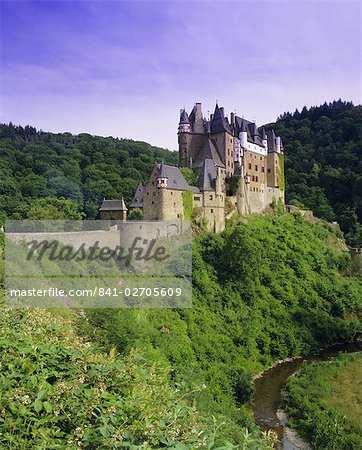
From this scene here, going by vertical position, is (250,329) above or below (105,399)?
below

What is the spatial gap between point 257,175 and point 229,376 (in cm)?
2460

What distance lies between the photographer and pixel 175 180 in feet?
102

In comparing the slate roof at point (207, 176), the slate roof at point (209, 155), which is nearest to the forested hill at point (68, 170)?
the slate roof at point (209, 155)

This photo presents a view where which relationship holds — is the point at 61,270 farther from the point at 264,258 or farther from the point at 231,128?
the point at 231,128

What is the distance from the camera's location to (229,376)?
23062 mm

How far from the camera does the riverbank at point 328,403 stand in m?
17.6

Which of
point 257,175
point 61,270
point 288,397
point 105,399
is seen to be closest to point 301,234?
point 257,175

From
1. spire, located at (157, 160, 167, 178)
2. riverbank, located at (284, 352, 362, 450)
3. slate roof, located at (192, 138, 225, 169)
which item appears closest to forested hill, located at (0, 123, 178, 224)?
slate roof, located at (192, 138, 225, 169)

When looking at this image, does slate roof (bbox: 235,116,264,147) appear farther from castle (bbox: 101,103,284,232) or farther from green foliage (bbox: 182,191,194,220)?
green foliage (bbox: 182,191,194,220)

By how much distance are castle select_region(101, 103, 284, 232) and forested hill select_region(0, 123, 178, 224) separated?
14.5 m

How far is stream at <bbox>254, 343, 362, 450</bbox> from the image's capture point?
18.7m

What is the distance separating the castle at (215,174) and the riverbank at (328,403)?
13.6m

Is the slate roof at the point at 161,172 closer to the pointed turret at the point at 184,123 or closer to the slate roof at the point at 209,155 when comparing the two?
the slate roof at the point at 209,155

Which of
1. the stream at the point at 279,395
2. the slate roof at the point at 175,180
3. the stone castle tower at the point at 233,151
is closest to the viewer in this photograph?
the stream at the point at 279,395
